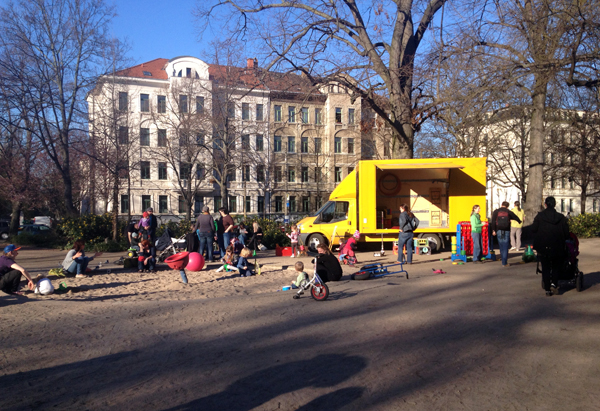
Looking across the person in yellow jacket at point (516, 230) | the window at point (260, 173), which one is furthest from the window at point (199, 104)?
the person in yellow jacket at point (516, 230)

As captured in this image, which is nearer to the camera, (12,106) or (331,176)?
(12,106)

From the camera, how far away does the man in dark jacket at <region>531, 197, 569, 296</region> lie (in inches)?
340

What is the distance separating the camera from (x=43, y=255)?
19.1m

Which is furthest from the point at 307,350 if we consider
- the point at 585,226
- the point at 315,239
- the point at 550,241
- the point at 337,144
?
the point at 337,144

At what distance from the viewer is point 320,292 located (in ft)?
29.0

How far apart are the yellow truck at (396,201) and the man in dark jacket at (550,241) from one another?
8411 millimetres

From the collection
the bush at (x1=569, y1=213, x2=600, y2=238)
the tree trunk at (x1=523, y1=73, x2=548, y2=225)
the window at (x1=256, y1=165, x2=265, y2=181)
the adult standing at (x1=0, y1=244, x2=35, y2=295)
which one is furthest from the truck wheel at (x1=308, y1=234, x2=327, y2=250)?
the window at (x1=256, y1=165, x2=265, y2=181)

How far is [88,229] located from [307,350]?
1805 centimetres

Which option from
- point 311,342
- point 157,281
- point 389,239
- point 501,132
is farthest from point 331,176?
point 311,342

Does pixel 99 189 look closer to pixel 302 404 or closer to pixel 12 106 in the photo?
pixel 12 106

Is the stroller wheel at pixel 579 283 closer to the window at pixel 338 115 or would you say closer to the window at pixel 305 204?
the window at pixel 338 115

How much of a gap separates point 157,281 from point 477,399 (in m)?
9.31

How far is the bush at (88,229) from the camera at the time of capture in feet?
68.6

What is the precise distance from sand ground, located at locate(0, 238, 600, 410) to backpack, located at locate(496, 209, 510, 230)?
11.2ft
